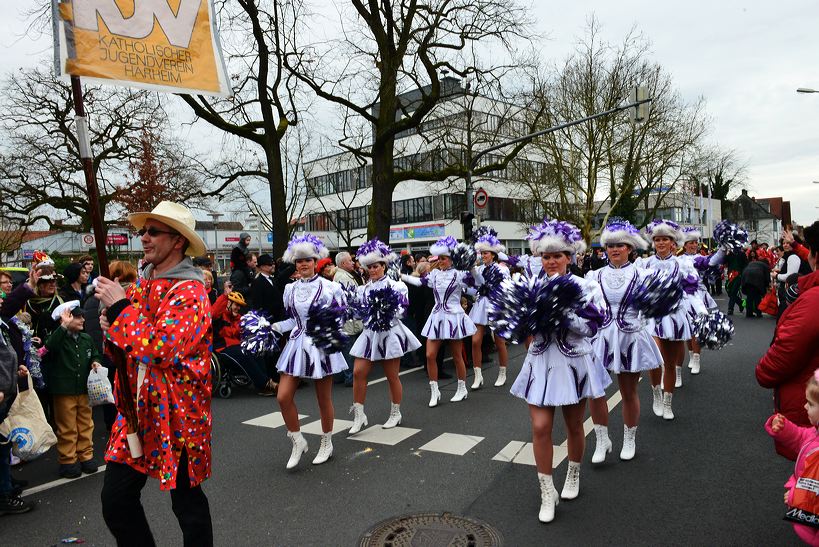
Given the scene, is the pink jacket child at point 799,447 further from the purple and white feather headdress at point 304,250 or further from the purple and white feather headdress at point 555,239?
the purple and white feather headdress at point 304,250

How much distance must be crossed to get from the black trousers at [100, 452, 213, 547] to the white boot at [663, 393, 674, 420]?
5.01m

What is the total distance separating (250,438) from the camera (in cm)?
620

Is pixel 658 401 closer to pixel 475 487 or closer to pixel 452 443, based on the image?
pixel 452 443

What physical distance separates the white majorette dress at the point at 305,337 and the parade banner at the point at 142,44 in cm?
221

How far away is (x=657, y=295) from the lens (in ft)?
15.4

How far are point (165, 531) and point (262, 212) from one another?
99.2 ft

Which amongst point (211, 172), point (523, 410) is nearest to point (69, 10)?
point (523, 410)

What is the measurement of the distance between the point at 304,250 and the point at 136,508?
9.45 ft

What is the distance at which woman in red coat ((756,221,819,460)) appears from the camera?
291cm

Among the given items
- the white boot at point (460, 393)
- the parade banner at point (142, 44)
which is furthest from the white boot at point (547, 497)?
the white boot at point (460, 393)

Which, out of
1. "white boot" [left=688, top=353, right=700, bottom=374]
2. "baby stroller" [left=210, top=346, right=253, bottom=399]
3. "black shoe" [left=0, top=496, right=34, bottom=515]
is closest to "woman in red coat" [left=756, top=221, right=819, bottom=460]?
"black shoe" [left=0, top=496, right=34, bottom=515]

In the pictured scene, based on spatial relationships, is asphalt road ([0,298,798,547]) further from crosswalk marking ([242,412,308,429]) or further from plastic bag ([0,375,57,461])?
plastic bag ([0,375,57,461])

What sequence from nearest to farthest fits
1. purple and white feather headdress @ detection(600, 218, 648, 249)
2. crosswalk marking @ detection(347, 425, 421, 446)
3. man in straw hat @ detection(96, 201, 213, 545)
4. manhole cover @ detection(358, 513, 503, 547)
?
man in straw hat @ detection(96, 201, 213, 545)
manhole cover @ detection(358, 513, 503, 547)
purple and white feather headdress @ detection(600, 218, 648, 249)
crosswalk marking @ detection(347, 425, 421, 446)

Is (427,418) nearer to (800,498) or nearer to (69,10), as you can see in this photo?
(800,498)
